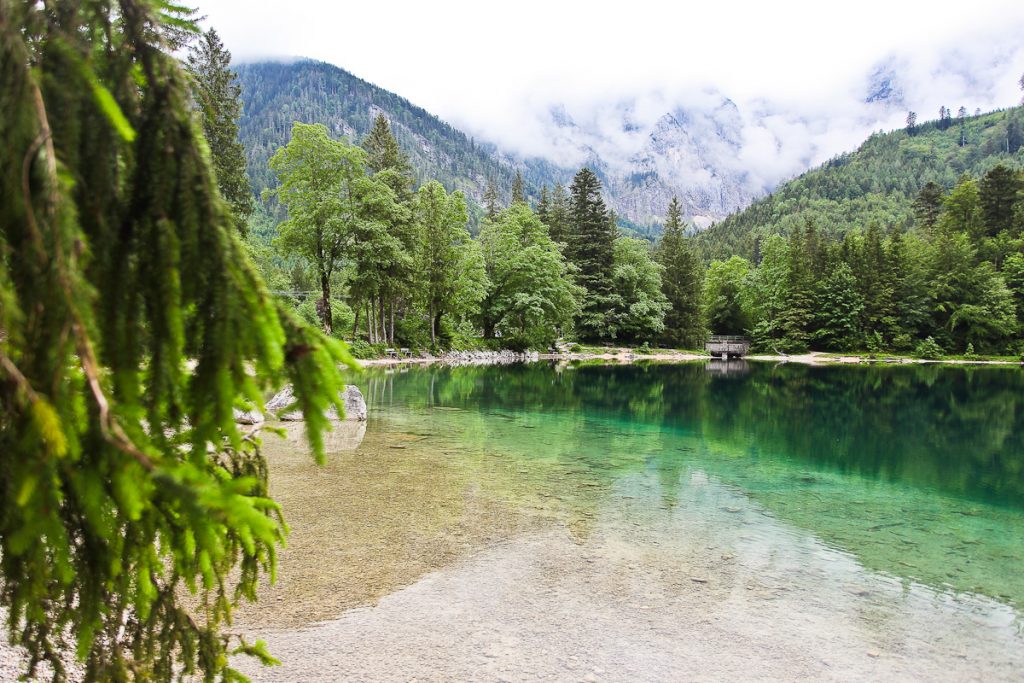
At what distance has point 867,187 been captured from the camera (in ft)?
554

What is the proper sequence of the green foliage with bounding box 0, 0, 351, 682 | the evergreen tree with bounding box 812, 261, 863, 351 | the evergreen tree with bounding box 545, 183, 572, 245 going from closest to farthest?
the green foliage with bounding box 0, 0, 351, 682, the evergreen tree with bounding box 812, 261, 863, 351, the evergreen tree with bounding box 545, 183, 572, 245

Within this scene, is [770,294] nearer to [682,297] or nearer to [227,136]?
[682,297]

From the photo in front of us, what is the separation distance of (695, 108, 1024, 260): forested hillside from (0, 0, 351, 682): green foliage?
418 ft

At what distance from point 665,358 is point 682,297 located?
1183 centimetres

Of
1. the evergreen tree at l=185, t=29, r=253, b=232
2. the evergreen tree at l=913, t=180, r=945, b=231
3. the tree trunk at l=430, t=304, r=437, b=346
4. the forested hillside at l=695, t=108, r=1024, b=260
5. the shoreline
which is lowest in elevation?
the shoreline

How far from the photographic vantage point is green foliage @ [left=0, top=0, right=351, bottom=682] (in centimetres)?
157

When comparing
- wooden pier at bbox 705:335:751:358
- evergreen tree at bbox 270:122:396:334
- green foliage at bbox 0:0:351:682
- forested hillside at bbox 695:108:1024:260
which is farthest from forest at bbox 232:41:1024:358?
forested hillside at bbox 695:108:1024:260

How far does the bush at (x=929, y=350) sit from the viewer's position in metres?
57.3

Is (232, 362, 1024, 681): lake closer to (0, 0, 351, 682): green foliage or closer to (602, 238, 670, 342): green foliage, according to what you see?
(0, 0, 351, 682): green foliage

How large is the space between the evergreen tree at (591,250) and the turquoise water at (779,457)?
31.5 metres

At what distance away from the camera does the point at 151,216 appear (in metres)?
1.91

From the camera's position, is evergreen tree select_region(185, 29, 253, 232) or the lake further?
evergreen tree select_region(185, 29, 253, 232)

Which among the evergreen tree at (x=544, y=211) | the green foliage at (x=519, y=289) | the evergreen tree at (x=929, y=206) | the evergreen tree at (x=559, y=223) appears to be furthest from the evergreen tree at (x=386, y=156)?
the evergreen tree at (x=929, y=206)

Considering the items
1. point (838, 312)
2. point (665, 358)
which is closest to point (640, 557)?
point (665, 358)
